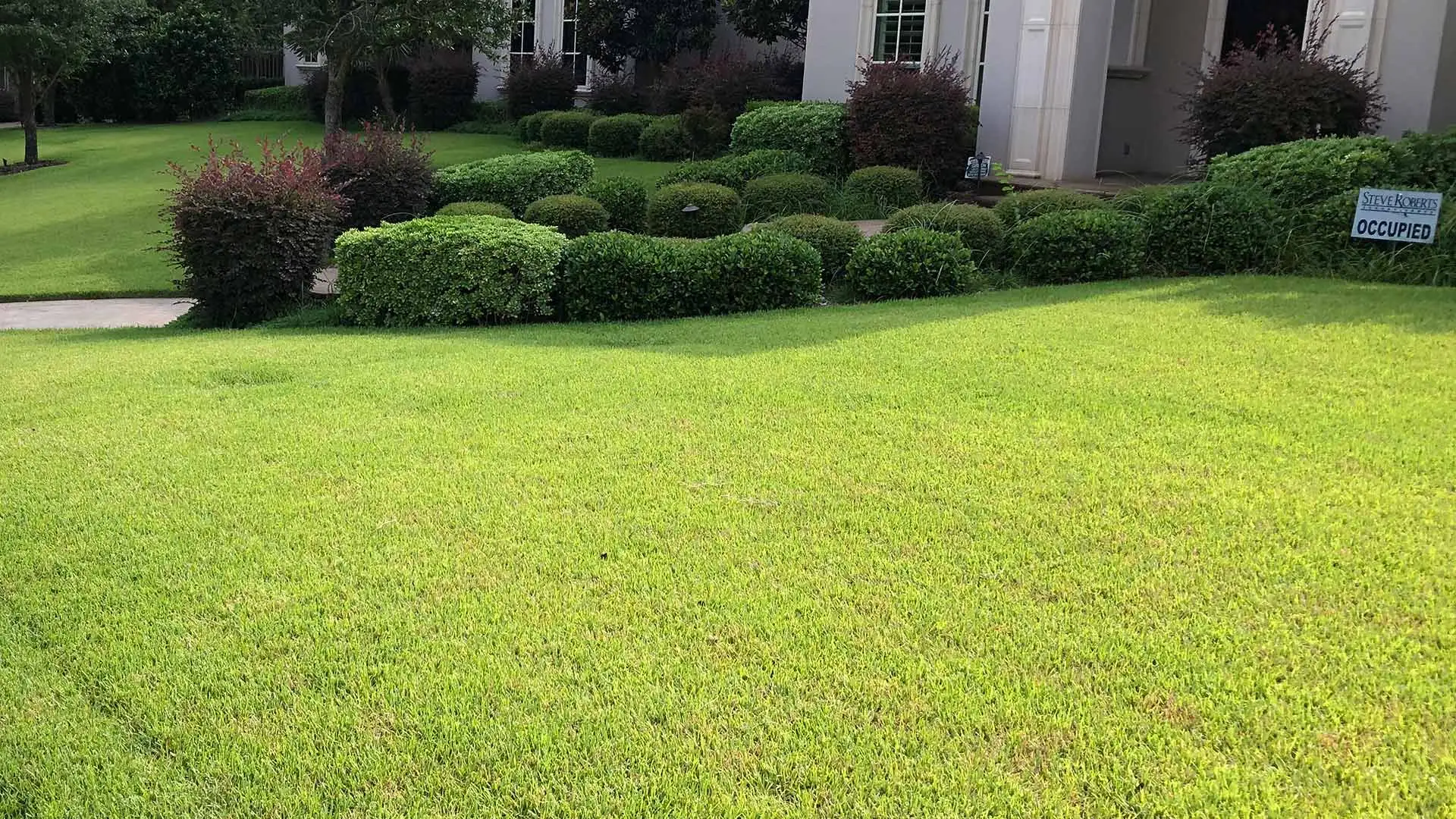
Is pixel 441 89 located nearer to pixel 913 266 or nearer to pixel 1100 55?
pixel 1100 55

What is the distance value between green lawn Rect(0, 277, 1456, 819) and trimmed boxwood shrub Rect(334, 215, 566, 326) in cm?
242

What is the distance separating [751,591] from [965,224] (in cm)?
673

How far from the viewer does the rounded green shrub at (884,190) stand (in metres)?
12.6

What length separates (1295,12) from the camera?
1359cm

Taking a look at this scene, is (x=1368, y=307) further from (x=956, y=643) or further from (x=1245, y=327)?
(x=956, y=643)

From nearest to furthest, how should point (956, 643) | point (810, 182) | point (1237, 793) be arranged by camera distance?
point (1237, 793) → point (956, 643) → point (810, 182)

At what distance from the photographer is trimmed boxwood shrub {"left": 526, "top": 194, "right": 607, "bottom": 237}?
431 inches

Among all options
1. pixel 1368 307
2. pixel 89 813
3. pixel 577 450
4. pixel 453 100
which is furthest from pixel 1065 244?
pixel 453 100

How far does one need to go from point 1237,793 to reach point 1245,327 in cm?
449

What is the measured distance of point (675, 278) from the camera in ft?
27.3

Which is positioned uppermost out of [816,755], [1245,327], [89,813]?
[1245,327]

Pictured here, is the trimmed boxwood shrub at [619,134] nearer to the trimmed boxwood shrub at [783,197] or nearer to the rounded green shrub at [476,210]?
the trimmed boxwood shrub at [783,197]

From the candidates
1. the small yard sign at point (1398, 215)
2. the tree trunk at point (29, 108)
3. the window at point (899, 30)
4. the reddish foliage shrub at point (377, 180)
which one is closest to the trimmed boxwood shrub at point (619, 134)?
the window at point (899, 30)

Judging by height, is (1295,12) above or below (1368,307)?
above
